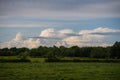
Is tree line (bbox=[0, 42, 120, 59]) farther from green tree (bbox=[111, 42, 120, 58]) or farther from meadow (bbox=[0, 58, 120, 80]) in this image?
meadow (bbox=[0, 58, 120, 80])

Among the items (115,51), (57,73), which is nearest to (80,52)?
(115,51)

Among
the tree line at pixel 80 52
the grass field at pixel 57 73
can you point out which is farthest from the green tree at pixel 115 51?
the grass field at pixel 57 73

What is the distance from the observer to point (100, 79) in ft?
92.5

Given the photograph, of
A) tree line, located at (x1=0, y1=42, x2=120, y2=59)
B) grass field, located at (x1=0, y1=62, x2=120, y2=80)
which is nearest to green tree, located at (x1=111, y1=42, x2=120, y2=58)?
tree line, located at (x1=0, y1=42, x2=120, y2=59)

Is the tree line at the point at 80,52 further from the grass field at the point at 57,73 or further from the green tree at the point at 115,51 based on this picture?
the grass field at the point at 57,73

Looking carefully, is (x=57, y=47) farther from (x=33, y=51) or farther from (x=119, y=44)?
(x=119, y=44)

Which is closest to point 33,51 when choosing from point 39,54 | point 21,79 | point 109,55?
point 39,54

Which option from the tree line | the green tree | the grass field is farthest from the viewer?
the tree line

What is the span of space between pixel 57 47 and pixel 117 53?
51143 millimetres

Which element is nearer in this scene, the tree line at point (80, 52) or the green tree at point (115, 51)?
the green tree at point (115, 51)

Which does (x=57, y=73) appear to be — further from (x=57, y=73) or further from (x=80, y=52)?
(x=80, y=52)

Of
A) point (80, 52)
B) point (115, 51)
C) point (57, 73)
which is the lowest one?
point (57, 73)

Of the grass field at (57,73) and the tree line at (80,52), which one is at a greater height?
the tree line at (80,52)

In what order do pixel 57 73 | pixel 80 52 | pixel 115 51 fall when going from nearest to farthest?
pixel 57 73 < pixel 115 51 < pixel 80 52
